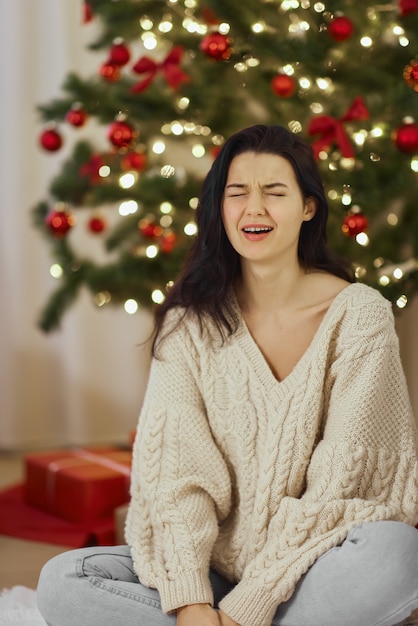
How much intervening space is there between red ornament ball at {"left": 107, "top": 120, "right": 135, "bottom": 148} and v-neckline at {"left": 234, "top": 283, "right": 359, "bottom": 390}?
0.91m

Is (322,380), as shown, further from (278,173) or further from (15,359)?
(15,359)

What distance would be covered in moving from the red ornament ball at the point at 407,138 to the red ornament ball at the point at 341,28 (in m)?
0.27

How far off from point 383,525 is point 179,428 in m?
0.42

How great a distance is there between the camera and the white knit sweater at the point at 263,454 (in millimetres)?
1464

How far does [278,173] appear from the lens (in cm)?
162

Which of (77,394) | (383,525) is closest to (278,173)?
(383,525)

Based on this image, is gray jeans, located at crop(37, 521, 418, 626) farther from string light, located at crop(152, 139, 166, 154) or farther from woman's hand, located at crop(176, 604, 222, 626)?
string light, located at crop(152, 139, 166, 154)

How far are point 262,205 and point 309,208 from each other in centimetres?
12

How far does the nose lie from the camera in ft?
5.24

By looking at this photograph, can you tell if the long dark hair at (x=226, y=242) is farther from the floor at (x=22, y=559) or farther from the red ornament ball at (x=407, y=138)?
the floor at (x=22, y=559)

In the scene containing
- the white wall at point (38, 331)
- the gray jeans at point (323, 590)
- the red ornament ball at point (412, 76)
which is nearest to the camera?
the gray jeans at point (323, 590)

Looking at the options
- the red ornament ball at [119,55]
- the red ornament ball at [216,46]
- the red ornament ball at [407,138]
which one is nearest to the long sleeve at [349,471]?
the red ornament ball at [407,138]

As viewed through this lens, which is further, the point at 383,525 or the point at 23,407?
the point at 23,407

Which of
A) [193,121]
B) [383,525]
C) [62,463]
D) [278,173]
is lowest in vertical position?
[62,463]
